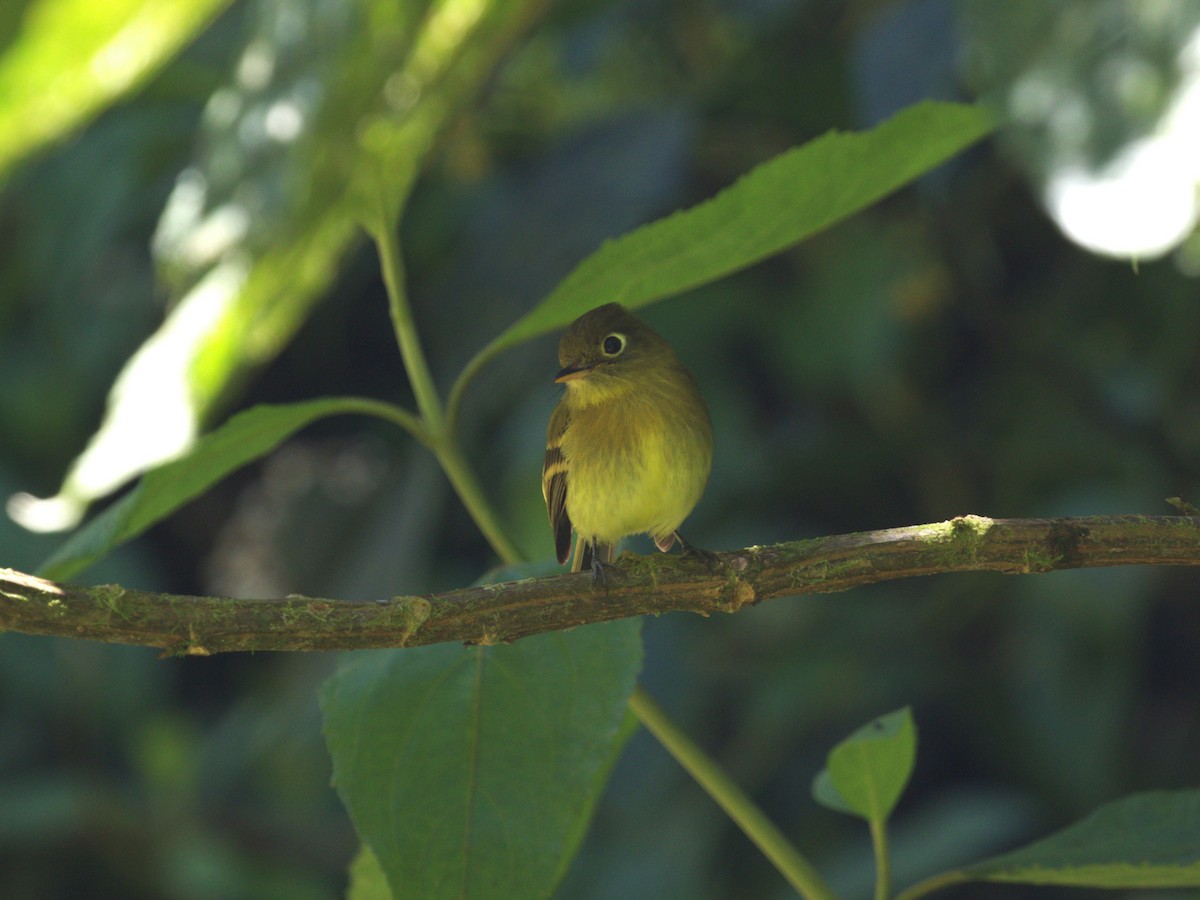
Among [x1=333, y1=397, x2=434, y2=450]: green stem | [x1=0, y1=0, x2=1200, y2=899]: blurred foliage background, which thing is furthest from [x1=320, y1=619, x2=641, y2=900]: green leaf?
[x1=0, y1=0, x2=1200, y2=899]: blurred foliage background

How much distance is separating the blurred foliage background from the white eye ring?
0.54 m

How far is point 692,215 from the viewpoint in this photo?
66.7 inches

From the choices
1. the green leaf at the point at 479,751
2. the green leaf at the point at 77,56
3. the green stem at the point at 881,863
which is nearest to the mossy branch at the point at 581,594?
the green leaf at the point at 479,751

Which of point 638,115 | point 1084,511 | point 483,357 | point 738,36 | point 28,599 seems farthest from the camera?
point 738,36

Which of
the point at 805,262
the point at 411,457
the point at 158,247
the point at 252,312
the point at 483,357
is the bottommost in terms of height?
the point at 483,357

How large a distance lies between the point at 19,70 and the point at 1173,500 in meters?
1.81

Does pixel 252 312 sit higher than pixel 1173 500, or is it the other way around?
pixel 252 312

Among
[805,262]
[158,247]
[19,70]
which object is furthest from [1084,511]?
[19,70]

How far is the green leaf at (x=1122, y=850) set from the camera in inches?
62.6

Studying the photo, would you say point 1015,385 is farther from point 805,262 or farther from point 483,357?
point 483,357

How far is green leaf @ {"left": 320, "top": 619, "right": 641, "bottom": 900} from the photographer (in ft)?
4.99

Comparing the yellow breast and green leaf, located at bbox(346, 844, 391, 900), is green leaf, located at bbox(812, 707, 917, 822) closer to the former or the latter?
green leaf, located at bbox(346, 844, 391, 900)

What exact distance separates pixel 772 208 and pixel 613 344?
118cm

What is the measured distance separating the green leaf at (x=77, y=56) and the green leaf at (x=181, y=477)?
74cm
